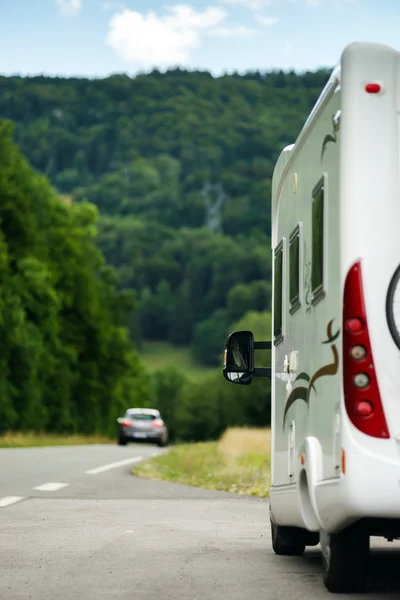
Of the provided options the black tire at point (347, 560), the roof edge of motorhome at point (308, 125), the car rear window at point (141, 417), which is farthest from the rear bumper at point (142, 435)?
the black tire at point (347, 560)

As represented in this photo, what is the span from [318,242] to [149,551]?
377 centimetres

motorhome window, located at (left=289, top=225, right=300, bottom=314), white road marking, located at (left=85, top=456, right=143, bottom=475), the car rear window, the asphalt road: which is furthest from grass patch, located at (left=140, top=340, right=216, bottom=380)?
motorhome window, located at (left=289, top=225, right=300, bottom=314)

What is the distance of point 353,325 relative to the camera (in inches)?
261

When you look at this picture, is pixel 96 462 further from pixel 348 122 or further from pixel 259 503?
pixel 348 122

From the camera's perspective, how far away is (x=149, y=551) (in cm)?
1029

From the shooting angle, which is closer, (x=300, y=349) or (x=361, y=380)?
(x=361, y=380)

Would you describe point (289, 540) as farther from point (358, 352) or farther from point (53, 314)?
point (53, 314)

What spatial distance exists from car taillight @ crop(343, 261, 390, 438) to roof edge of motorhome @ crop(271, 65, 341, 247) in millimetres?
1070

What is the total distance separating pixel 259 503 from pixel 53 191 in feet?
172

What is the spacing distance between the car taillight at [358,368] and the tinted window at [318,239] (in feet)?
2.14

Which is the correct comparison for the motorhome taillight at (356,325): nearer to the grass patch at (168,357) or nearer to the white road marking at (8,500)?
the white road marking at (8,500)

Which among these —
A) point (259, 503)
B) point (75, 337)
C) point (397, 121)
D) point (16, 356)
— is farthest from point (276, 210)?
point (75, 337)

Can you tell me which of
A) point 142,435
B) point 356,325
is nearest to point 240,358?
point 356,325

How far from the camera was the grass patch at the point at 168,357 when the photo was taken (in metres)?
186
